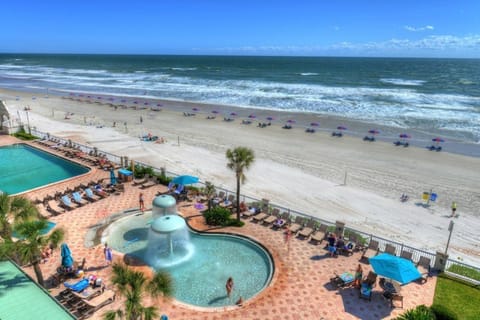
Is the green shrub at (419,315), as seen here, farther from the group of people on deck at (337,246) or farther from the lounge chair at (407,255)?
the group of people on deck at (337,246)

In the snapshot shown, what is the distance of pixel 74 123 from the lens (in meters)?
39.0

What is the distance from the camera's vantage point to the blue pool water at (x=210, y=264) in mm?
11008

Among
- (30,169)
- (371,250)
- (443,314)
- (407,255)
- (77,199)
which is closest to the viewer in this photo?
(443,314)

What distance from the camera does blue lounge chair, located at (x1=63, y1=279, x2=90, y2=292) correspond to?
10.3 meters

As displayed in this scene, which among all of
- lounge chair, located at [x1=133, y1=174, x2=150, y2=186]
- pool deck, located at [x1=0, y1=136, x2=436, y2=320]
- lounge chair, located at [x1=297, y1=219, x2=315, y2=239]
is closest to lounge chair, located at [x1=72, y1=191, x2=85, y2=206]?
pool deck, located at [x1=0, y1=136, x2=436, y2=320]

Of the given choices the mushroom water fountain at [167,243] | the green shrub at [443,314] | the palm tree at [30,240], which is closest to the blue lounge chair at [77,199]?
the mushroom water fountain at [167,243]

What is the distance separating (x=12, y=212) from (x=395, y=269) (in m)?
12.5

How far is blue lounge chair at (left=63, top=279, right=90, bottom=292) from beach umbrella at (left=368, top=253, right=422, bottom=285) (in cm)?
984

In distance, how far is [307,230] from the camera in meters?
14.9

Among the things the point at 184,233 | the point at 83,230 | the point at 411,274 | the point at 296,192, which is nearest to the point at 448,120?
the point at 296,192

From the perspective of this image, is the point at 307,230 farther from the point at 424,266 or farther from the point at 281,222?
the point at 424,266

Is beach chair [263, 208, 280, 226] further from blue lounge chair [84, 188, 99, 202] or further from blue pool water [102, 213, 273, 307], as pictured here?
blue lounge chair [84, 188, 99, 202]

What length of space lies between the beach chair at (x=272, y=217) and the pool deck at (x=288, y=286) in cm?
45

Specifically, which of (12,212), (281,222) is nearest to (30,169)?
(12,212)
